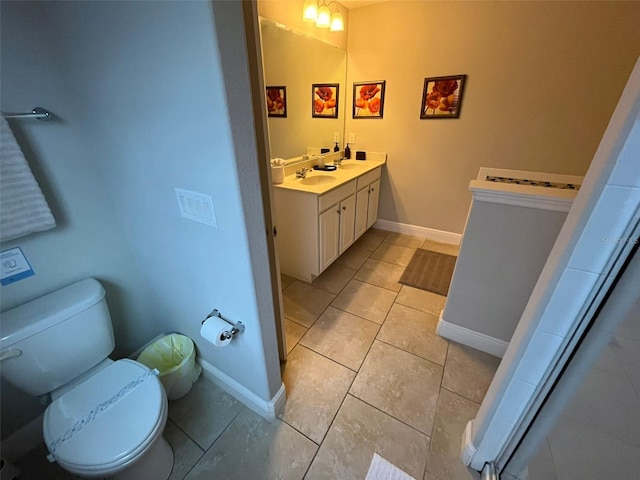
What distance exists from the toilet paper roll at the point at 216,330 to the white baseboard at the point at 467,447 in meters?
1.16

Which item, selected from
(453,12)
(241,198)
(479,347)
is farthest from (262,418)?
(453,12)

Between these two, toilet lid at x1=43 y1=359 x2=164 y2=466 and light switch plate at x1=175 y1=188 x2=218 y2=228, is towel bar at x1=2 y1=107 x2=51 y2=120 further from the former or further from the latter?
toilet lid at x1=43 y1=359 x2=164 y2=466

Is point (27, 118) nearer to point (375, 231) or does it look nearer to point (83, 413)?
point (83, 413)

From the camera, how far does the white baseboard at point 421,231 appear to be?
118 inches

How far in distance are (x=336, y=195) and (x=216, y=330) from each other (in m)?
1.45

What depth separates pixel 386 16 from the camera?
253cm

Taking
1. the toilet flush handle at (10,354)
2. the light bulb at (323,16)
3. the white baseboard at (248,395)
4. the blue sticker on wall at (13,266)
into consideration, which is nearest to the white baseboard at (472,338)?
the white baseboard at (248,395)

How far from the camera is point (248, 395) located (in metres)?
1.37

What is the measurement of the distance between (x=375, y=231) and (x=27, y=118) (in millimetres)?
3017

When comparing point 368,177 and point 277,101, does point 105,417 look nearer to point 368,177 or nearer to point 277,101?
point 277,101

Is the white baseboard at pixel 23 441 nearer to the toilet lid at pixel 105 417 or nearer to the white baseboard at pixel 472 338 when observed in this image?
the toilet lid at pixel 105 417

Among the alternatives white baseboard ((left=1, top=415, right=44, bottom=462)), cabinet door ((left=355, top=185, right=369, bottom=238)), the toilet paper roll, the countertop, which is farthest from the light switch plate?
cabinet door ((left=355, top=185, right=369, bottom=238))

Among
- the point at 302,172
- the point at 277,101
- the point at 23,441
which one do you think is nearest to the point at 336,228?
the point at 302,172

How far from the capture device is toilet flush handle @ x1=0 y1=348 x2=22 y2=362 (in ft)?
3.12
